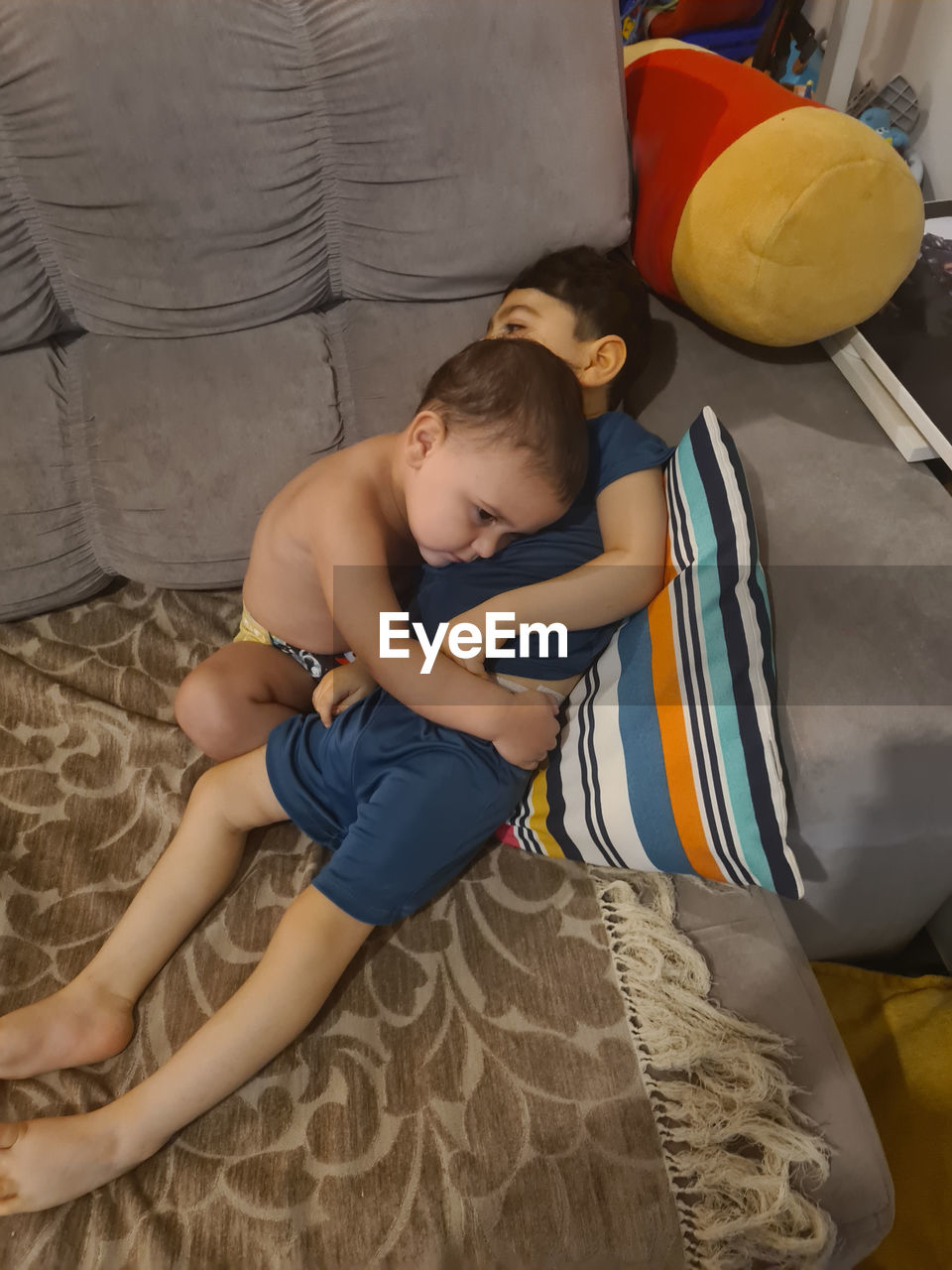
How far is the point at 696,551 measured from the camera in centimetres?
99

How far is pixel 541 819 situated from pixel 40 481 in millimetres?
886

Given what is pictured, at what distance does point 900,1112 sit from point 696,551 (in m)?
0.87

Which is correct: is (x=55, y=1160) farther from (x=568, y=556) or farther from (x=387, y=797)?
(x=568, y=556)

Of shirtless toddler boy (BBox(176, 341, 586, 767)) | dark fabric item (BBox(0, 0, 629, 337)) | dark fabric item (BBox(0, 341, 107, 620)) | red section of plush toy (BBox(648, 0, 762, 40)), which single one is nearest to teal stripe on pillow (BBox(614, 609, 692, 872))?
shirtless toddler boy (BBox(176, 341, 586, 767))

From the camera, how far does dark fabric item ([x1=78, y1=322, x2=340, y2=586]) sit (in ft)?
4.09

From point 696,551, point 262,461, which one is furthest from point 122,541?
point 696,551

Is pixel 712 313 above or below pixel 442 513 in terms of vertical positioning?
above

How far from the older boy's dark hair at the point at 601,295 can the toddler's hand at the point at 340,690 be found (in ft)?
1.73

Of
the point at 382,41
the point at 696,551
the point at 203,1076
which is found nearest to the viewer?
the point at 203,1076

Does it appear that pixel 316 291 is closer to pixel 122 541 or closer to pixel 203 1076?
pixel 122 541

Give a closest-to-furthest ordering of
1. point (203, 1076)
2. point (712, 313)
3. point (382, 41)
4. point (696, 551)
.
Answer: point (203, 1076), point (696, 551), point (382, 41), point (712, 313)

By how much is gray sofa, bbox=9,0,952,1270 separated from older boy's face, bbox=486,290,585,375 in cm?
13

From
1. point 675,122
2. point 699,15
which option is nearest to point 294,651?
point 675,122

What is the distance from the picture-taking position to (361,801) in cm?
100
